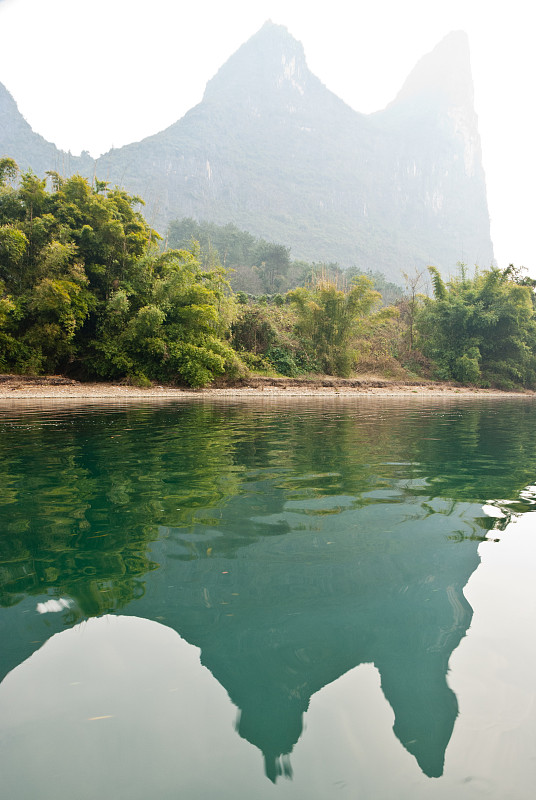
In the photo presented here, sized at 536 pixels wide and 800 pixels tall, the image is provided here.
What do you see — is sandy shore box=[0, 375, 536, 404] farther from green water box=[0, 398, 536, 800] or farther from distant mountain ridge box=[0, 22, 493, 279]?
distant mountain ridge box=[0, 22, 493, 279]

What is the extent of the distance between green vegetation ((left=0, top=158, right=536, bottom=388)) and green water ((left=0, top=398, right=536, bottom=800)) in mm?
17245

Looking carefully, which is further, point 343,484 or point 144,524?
point 343,484

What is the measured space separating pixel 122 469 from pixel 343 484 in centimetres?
259

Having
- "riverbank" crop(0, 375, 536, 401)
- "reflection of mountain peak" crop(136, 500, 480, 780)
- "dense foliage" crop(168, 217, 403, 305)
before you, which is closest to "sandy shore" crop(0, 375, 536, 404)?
"riverbank" crop(0, 375, 536, 401)

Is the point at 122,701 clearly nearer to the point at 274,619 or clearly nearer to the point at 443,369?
the point at 274,619

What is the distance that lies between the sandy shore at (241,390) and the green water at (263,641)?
49.1 ft

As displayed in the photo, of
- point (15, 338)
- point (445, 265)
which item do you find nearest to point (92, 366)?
point (15, 338)

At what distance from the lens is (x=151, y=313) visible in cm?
2062

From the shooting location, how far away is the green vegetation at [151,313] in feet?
65.1

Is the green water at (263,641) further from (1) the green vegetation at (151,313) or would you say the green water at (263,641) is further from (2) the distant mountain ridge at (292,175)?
(2) the distant mountain ridge at (292,175)

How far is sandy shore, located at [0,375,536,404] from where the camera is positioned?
725 inches

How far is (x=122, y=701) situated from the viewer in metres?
1.58

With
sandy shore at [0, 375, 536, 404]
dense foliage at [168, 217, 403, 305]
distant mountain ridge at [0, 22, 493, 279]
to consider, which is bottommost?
sandy shore at [0, 375, 536, 404]

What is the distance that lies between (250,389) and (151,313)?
6.11 meters
